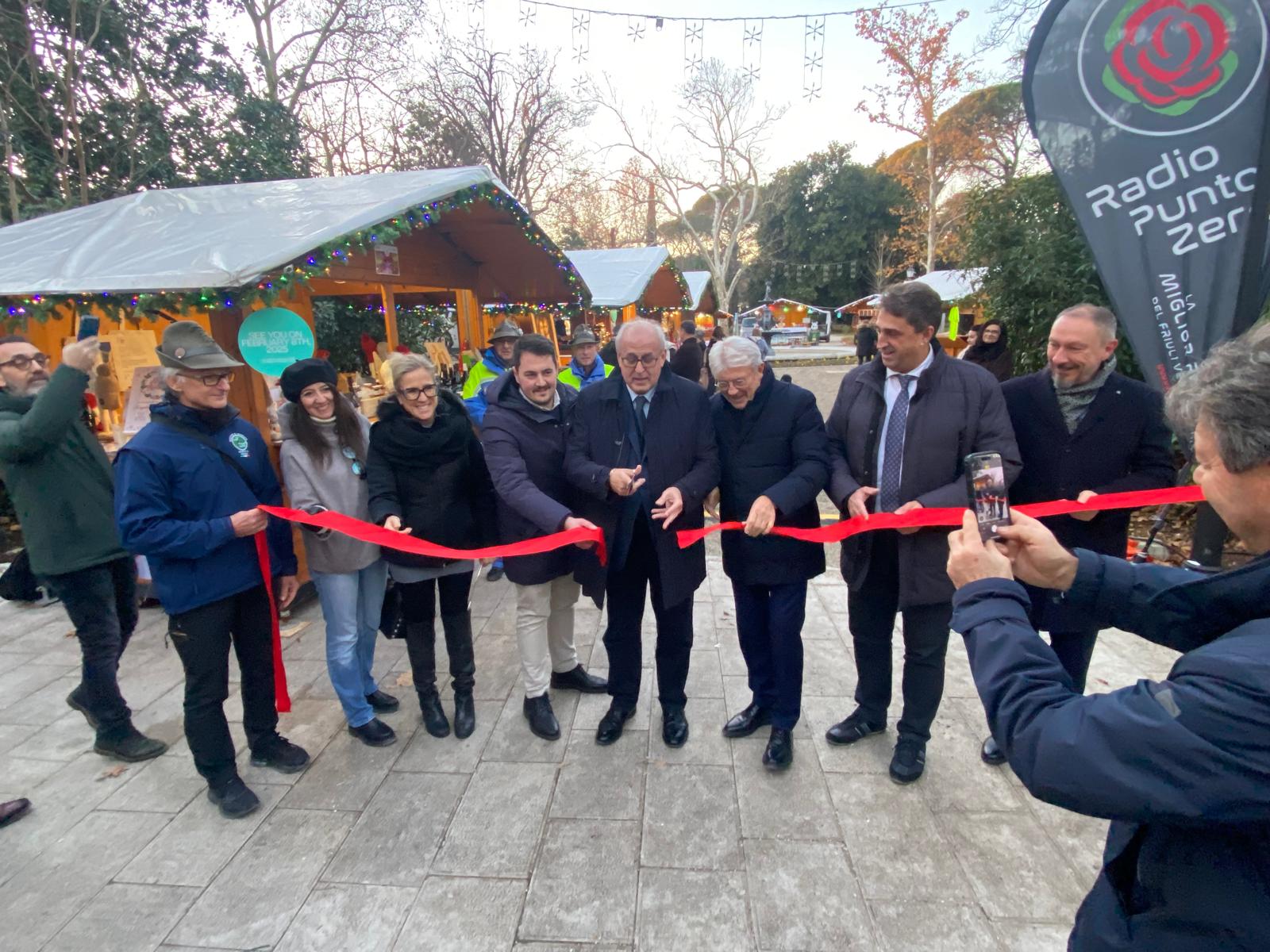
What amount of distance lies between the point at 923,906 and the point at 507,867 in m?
1.53

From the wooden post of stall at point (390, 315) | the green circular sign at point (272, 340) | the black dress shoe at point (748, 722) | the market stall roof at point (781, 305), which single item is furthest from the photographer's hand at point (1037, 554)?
the market stall roof at point (781, 305)

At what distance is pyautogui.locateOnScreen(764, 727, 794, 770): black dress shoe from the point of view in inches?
123

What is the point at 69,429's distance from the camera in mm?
3207

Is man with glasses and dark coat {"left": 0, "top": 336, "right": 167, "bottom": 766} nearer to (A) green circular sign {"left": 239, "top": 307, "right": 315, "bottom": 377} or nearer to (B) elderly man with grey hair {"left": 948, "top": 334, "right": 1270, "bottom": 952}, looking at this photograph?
(A) green circular sign {"left": 239, "top": 307, "right": 315, "bottom": 377}

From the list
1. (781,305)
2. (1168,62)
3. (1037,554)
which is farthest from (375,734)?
(781,305)

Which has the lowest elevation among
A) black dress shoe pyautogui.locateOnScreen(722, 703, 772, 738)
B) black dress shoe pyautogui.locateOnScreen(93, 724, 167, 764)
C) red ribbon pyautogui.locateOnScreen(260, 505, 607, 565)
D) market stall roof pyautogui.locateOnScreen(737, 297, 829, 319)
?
black dress shoe pyautogui.locateOnScreen(722, 703, 772, 738)

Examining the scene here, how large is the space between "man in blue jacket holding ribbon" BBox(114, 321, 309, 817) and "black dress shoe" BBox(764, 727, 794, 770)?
7.57 ft

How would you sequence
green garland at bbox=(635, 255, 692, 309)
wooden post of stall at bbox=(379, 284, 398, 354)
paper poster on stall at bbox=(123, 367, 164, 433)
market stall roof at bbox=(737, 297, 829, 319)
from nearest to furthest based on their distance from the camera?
paper poster on stall at bbox=(123, 367, 164, 433)
wooden post of stall at bbox=(379, 284, 398, 354)
green garland at bbox=(635, 255, 692, 309)
market stall roof at bbox=(737, 297, 829, 319)

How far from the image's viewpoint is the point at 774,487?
2.97 metres

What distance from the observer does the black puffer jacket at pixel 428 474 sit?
3197mm

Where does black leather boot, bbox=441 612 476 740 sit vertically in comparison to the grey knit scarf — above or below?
below

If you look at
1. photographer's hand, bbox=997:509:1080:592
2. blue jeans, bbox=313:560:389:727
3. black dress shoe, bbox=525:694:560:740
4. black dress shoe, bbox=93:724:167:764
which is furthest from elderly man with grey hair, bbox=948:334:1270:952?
black dress shoe, bbox=93:724:167:764

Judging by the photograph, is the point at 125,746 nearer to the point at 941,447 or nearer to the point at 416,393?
the point at 416,393

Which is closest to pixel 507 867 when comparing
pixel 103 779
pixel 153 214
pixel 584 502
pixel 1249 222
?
pixel 584 502
